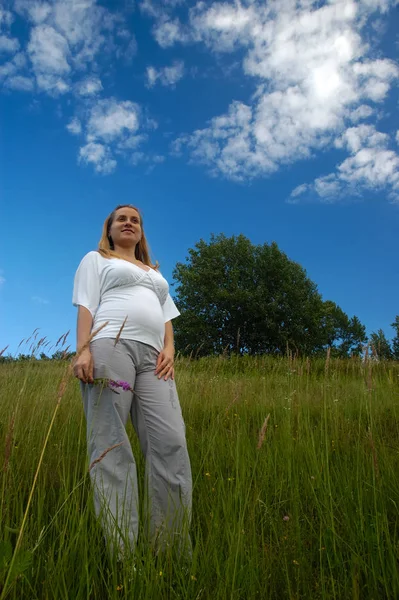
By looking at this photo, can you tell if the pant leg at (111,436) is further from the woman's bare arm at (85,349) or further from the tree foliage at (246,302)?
the tree foliage at (246,302)

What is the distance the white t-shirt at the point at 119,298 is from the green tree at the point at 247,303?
22642 mm

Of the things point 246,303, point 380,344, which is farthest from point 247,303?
point 380,344

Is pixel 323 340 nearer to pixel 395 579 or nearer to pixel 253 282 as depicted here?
pixel 253 282

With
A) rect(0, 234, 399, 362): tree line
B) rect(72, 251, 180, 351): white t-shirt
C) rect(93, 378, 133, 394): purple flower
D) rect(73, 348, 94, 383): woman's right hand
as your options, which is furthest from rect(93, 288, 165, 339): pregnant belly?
rect(0, 234, 399, 362): tree line

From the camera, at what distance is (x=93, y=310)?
2957mm

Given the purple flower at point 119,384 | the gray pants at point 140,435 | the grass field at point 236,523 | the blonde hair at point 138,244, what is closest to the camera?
the grass field at point 236,523

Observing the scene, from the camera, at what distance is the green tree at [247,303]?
26.7m

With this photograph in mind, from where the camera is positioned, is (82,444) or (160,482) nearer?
(160,482)

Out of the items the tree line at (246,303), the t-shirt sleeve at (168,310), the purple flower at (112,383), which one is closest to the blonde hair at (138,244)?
the t-shirt sleeve at (168,310)

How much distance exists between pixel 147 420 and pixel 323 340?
28.4m

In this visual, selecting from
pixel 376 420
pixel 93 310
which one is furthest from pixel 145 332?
pixel 376 420

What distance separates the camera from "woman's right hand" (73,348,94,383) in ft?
8.38

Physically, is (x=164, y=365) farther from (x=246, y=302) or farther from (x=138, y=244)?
(x=246, y=302)

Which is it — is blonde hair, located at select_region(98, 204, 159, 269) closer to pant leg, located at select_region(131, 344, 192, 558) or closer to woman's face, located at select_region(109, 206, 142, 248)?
woman's face, located at select_region(109, 206, 142, 248)
